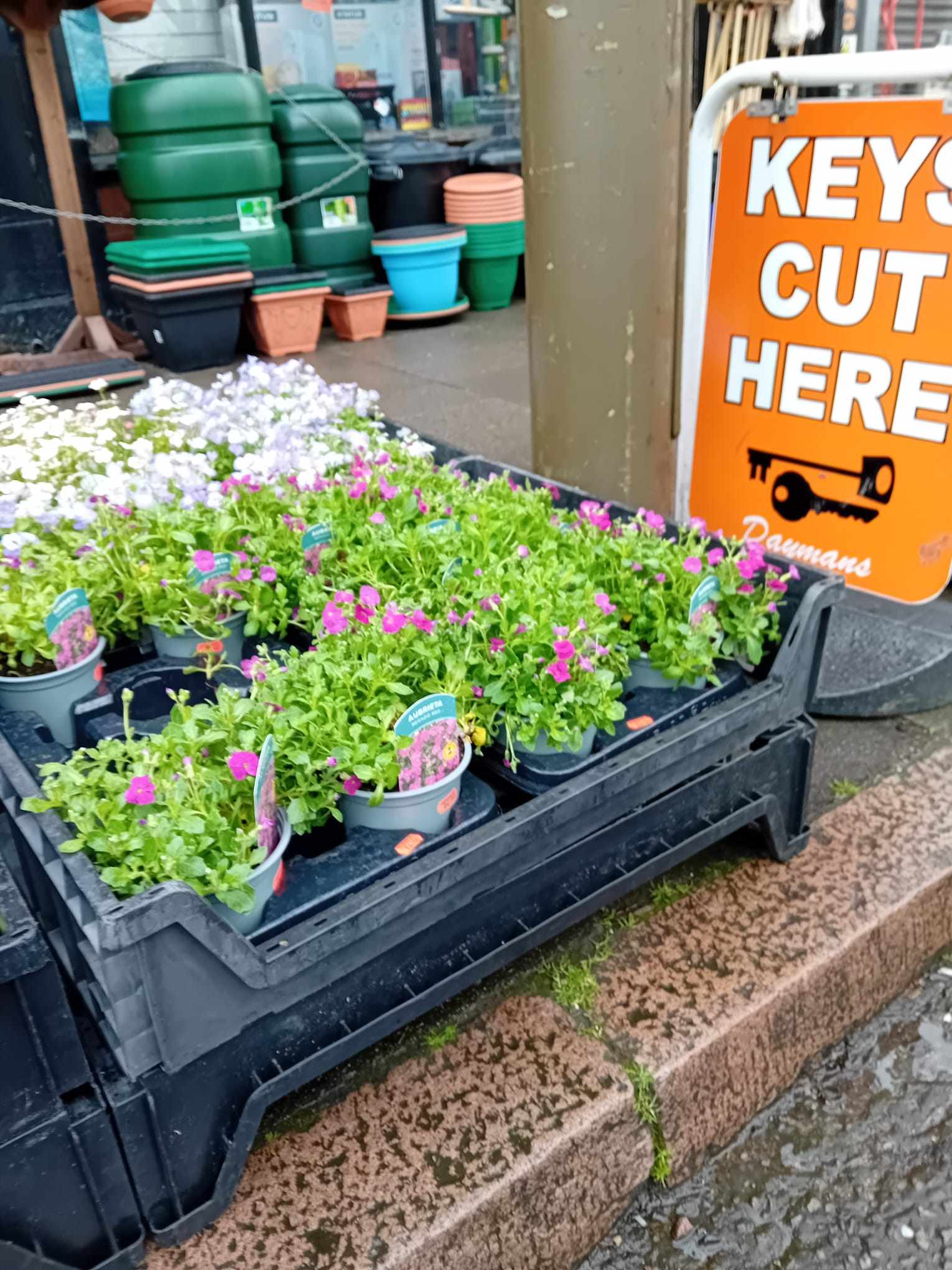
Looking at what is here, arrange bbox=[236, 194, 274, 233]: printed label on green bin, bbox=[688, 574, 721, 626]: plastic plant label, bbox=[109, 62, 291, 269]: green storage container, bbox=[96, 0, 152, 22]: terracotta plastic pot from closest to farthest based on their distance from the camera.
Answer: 1. bbox=[688, 574, 721, 626]: plastic plant label
2. bbox=[96, 0, 152, 22]: terracotta plastic pot
3. bbox=[109, 62, 291, 269]: green storage container
4. bbox=[236, 194, 274, 233]: printed label on green bin

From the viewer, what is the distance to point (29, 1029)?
1.20m

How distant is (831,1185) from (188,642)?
4.87 ft

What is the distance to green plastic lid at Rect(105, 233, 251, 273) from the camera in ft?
17.9

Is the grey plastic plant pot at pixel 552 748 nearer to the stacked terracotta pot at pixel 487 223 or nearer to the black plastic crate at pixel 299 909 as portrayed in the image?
the black plastic crate at pixel 299 909

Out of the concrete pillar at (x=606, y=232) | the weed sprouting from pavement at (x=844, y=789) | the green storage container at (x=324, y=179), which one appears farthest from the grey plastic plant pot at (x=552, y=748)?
the green storage container at (x=324, y=179)

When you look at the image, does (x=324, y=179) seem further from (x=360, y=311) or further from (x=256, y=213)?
(x=360, y=311)

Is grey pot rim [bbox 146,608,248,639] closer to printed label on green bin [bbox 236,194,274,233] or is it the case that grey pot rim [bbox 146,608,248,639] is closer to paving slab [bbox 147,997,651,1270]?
paving slab [bbox 147,997,651,1270]

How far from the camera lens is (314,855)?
1.65 metres

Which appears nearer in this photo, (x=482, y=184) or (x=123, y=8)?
(x=123, y=8)

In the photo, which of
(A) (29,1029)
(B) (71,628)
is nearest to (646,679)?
(B) (71,628)

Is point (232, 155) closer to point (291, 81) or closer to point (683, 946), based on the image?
point (291, 81)

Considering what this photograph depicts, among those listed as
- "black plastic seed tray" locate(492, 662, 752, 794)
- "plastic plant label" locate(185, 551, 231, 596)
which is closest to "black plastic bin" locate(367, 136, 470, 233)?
"plastic plant label" locate(185, 551, 231, 596)

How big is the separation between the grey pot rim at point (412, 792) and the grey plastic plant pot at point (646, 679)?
458 millimetres

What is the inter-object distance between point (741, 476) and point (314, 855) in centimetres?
167
